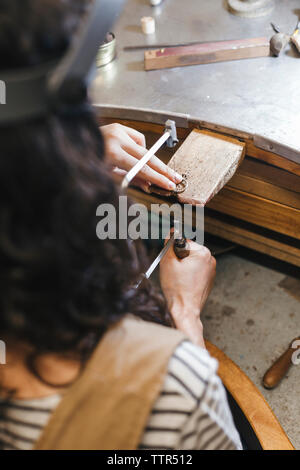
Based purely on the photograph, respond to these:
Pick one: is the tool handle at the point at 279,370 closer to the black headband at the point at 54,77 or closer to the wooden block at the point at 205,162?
the wooden block at the point at 205,162

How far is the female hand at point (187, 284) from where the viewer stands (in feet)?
3.74

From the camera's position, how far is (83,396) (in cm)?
65

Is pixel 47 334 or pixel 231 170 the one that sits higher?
pixel 47 334

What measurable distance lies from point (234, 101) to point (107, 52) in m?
0.57

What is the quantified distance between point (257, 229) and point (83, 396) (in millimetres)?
1375

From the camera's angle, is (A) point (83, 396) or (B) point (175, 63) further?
(B) point (175, 63)

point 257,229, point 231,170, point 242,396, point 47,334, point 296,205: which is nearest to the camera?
point 47,334

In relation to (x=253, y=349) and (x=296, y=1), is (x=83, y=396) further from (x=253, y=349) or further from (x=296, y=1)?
(x=296, y=1)

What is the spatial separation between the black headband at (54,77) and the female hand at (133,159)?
63cm

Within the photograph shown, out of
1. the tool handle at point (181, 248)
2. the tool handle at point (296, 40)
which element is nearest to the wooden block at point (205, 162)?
the tool handle at point (181, 248)

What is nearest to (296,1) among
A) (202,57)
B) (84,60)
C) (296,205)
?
(202,57)

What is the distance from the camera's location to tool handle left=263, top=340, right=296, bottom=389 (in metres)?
1.78

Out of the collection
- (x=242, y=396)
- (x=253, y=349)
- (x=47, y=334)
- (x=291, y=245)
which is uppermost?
(x=47, y=334)

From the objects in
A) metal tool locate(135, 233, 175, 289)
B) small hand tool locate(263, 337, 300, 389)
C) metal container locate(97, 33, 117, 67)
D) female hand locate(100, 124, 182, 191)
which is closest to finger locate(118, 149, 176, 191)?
female hand locate(100, 124, 182, 191)
